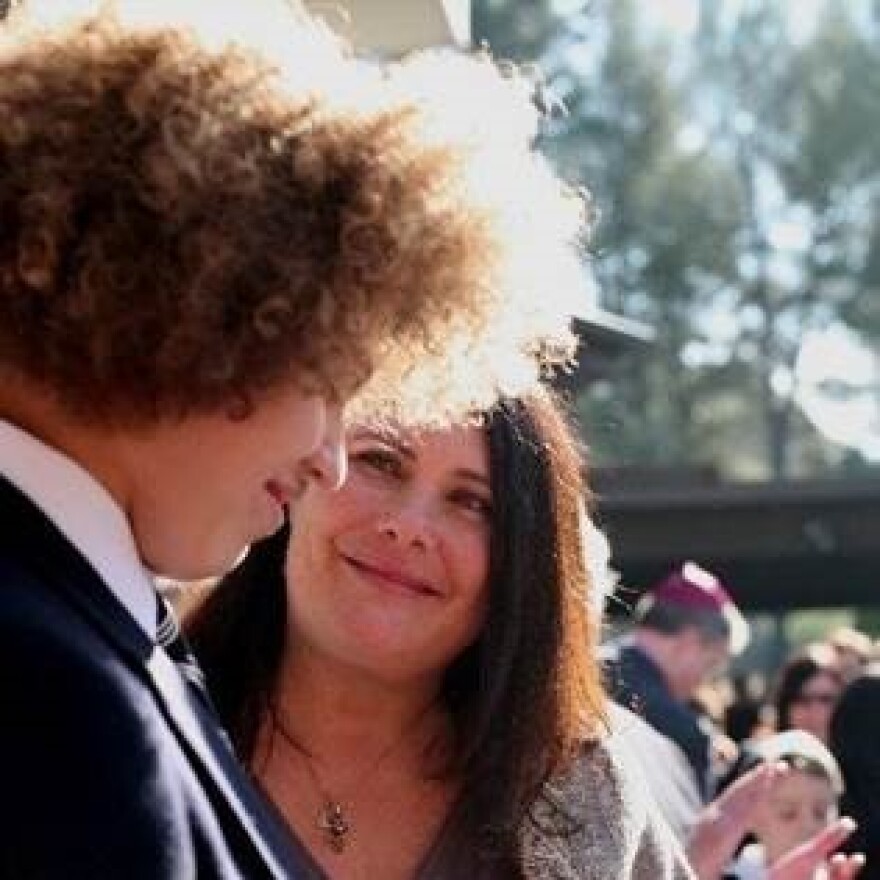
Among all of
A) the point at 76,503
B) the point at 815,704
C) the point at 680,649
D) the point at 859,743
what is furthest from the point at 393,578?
the point at 815,704

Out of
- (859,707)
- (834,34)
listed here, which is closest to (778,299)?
(834,34)

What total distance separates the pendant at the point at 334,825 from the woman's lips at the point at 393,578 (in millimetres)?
252

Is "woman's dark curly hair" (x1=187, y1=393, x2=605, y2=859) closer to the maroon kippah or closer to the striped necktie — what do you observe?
the striped necktie

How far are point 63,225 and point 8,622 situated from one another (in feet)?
0.79

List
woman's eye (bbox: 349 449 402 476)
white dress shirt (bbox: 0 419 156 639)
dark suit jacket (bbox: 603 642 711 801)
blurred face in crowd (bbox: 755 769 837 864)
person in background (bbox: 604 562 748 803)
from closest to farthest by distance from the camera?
1. white dress shirt (bbox: 0 419 156 639)
2. woman's eye (bbox: 349 449 402 476)
3. blurred face in crowd (bbox: 755 769 837 864)
4. dark suit jacket (bbox: 603 642 711 801)
5. person in background (bbox: 604 562 748 803)

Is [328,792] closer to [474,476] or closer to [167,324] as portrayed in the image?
[474,476]

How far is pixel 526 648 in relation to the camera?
2691 mm

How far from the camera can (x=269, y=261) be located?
4.91 feet

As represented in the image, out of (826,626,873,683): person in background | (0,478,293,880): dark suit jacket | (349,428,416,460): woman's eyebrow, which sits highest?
(826,626,873,683): person in background

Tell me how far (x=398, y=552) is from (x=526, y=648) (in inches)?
6.9

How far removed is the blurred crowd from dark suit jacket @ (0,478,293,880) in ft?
4.82

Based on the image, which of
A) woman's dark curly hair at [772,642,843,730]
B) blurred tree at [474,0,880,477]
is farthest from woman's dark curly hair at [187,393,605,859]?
blurred tree at [474,0,880,477]

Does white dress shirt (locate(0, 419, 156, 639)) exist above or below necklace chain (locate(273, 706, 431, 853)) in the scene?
above

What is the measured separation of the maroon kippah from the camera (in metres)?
6.91
